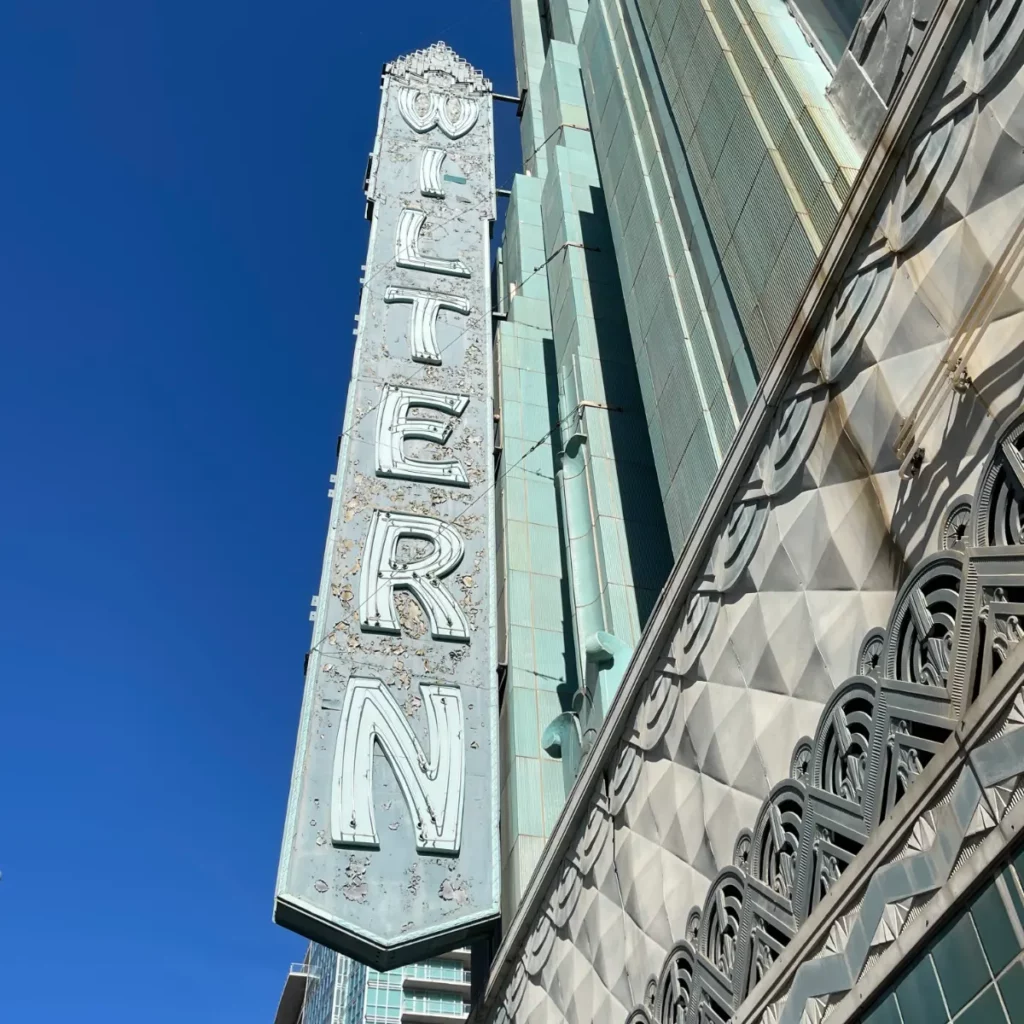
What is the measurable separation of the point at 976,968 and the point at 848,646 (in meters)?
2.29

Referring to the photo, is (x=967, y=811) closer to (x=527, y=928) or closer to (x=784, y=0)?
(x=527, y=928)

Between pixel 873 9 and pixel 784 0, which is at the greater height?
pixel 784 0

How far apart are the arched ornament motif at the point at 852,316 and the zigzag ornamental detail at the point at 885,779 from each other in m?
1.86

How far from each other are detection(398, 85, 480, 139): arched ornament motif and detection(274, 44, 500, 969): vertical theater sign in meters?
3.05

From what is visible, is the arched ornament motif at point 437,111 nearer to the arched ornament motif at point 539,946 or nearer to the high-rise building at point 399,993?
the arched ornament motif at point 539,946

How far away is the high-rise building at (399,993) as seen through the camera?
58750 mm

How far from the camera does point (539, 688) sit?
17.8 m

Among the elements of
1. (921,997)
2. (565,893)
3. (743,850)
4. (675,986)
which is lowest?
(921,997)

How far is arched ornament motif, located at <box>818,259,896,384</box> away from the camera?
740 cm

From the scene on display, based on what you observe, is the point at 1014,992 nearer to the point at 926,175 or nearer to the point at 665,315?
the point at 926,175

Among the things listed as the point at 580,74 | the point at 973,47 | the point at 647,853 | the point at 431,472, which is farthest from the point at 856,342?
the point at 580,74

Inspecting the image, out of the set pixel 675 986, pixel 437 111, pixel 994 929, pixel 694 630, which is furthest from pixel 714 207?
pixel 437 111

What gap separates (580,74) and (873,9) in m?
17.9

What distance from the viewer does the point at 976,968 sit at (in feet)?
18.0
